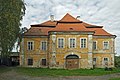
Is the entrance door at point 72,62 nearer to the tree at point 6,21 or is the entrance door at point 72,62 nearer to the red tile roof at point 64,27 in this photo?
the red tile roof at point 64,27

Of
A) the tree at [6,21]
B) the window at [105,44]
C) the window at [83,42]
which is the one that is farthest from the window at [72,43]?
the tree at [6,21]

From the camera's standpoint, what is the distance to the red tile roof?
130 feet

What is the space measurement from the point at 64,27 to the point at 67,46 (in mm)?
3267

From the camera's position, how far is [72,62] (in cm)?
3872

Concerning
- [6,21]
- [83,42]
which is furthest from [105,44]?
[6,21]

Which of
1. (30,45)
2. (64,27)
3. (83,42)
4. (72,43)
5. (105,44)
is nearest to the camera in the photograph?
(83,42)

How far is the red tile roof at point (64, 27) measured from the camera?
1561 inches

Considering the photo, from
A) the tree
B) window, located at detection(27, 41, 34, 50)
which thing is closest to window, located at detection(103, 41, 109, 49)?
window, located at detection(27, 41, 34, 50)

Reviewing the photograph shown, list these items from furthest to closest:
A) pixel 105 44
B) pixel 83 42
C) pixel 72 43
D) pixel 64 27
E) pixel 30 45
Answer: pixel 105 44 → pixel 30 45 → pixel 64 27 → pixel 72 43 → pixel 83 42

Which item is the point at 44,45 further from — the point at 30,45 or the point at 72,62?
the point at 72,62

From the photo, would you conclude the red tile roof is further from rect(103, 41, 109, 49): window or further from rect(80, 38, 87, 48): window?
rect(80, 38, 87, 48): window

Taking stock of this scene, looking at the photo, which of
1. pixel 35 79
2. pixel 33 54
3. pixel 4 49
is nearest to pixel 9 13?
pixel 4 49

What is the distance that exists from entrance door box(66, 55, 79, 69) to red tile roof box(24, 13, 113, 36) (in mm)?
4320

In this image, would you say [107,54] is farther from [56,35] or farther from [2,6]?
[2,6]
